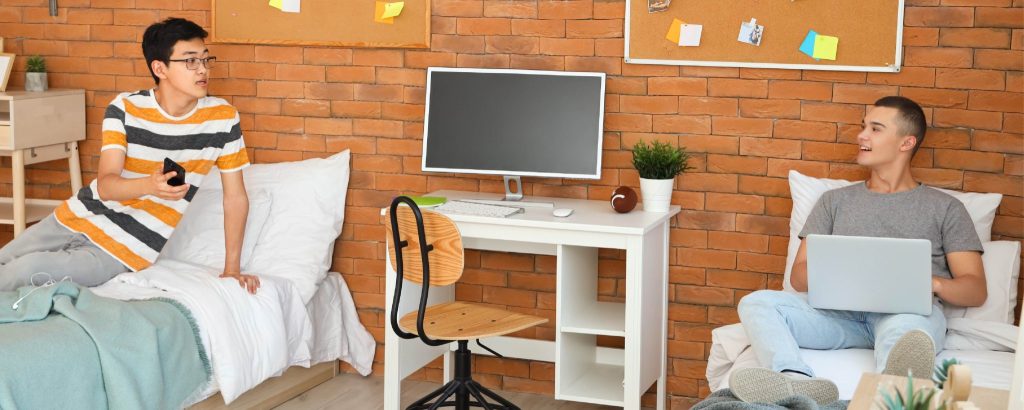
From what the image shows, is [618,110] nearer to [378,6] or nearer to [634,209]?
[634,209]

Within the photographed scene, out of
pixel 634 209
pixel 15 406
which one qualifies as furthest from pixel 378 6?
pixel 15 406

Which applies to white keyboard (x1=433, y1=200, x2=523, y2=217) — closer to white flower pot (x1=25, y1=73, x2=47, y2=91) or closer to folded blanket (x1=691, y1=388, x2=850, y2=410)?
folded blanket (x1=691, y1=388, x2=850, y2=410)

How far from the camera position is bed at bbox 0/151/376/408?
11.1ft

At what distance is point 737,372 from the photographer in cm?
246

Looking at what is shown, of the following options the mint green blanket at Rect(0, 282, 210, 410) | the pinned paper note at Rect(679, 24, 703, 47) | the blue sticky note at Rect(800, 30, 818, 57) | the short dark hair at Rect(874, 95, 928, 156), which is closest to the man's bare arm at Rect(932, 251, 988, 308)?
the short dark hair at Rect(874, 95, 928, 156)

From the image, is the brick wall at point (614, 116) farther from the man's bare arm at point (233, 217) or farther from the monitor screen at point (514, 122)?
the man's bare arm at point (233, 217)

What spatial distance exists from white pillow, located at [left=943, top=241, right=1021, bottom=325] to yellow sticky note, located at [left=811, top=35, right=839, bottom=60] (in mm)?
727

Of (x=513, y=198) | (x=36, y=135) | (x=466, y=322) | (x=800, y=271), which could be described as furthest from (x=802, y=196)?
(x=36, y=135)

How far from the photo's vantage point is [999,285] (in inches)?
128

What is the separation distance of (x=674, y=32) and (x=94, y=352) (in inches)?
77.6

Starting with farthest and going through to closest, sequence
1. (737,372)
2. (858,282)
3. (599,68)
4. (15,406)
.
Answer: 1. (599,68)
2. (858,282)
3. (15,406)
4. (737,372)

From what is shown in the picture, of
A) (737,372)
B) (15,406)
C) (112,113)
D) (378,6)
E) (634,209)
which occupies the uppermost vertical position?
(378,6)

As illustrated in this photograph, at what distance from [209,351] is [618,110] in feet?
4.92

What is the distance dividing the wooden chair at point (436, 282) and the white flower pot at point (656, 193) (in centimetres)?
54
